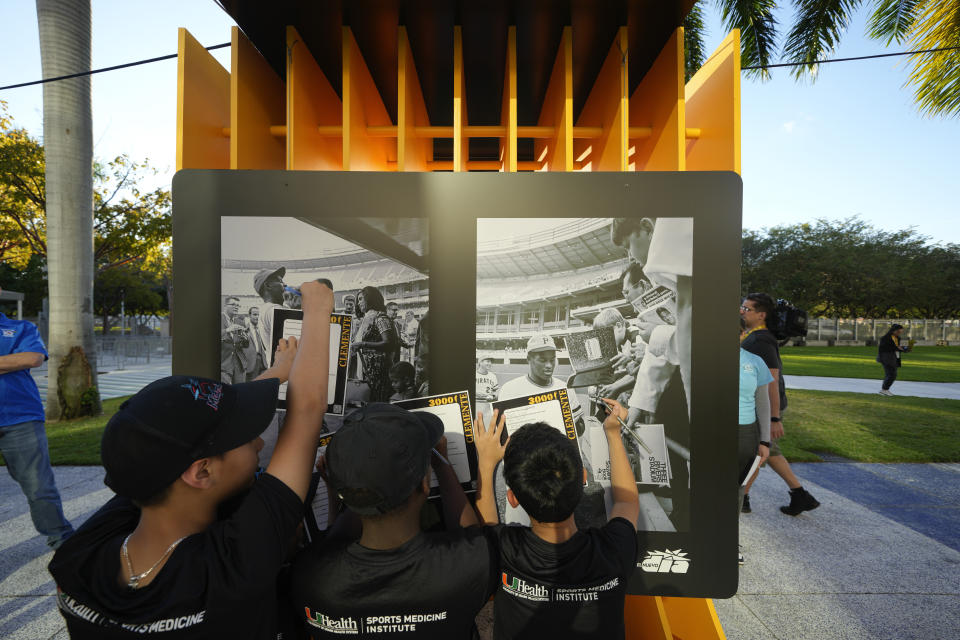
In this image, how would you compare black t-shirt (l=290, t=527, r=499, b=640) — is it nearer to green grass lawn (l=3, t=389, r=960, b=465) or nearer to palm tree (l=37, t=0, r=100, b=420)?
green grass lawn (l=3, t=389, r=960, b=465)

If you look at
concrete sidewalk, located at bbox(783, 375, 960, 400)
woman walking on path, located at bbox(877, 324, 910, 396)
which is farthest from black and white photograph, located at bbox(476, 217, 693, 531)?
woman walking on path, located at bbox(877, 324, 910, 396)

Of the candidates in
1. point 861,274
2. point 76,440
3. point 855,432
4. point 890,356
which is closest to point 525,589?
point 76,440

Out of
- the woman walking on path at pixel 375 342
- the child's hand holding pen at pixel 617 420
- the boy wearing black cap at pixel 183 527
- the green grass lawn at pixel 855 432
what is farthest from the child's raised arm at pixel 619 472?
the green grass lawn at pixel 855 432

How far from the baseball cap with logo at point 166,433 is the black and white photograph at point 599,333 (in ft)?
3.21

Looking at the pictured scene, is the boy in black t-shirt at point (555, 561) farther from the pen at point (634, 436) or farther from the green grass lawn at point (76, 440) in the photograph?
the green grass lawn at point (76, 440)

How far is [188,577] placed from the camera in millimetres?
1045

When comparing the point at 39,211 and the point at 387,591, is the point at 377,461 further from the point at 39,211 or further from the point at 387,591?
the point at 39,211

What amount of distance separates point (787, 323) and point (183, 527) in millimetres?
4529

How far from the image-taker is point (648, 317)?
1.83 meters

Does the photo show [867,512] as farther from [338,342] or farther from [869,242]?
[869,242]

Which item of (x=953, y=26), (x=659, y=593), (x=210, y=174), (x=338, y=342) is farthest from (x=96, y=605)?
(x=953, y=26)

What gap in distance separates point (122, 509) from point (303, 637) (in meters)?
0.82

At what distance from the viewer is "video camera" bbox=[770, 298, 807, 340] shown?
385 cm

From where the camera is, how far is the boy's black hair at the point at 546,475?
142 cm
